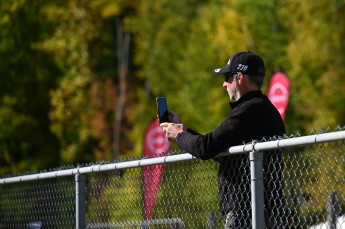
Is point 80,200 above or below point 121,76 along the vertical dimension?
below

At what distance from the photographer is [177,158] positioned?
818 centimetres

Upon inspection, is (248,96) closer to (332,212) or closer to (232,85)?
(232,85)

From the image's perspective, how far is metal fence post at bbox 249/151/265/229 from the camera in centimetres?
745

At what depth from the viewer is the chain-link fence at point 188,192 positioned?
7453 millimetres

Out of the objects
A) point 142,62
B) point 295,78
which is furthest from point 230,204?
point 142,62

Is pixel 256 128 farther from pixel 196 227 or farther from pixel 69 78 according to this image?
pixel 69 78

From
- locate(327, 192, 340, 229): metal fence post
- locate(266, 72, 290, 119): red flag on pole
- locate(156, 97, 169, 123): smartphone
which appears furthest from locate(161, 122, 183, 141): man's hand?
locate(266, 72, 290, 119): red flag on pole

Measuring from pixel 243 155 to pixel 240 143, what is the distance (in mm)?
80

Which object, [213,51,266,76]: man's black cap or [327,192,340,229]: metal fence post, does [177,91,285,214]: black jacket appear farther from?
[327,192,340,229]: metal fence post

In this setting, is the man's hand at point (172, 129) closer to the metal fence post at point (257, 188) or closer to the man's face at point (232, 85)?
the man's face at point (232, 85)

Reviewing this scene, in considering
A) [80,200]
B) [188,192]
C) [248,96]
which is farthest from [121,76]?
[248,96]

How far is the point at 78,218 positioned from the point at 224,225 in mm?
1961

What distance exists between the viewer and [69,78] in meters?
35.8

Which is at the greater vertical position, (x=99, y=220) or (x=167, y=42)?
(x=167, y=42)
